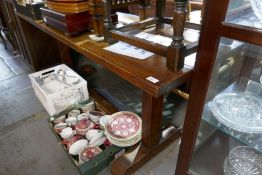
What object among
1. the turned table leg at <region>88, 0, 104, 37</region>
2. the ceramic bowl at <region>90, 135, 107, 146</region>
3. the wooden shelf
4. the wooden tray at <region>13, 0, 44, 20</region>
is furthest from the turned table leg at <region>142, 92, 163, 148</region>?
the wooden tray at <region>13, 0, 44, 20</region>

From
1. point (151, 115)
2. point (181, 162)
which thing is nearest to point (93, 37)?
point (151, 115)

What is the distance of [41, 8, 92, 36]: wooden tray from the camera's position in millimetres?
1025

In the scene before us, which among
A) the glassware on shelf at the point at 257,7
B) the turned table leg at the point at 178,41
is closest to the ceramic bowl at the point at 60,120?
the turned table leg at the point at 178,41

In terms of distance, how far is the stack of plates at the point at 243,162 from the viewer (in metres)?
0.86

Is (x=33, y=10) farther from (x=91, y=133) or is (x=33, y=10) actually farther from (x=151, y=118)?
(x=151, y=118)

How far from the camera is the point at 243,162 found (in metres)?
0.89

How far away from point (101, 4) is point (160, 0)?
308mm

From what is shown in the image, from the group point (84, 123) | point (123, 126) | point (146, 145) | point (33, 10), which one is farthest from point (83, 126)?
point (33, 10)

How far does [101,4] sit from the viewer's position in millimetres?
926

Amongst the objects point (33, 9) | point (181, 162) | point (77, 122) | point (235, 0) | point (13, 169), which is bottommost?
point (13, 169)

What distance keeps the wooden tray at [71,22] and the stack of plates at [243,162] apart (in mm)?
926

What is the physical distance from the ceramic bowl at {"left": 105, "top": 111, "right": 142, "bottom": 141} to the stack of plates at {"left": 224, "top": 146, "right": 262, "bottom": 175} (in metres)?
0.44

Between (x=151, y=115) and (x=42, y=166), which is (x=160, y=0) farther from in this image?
(x=42, y=166)

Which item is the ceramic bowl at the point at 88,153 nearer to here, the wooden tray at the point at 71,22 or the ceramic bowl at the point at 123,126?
the ceramic bowl at the point at 123,126
